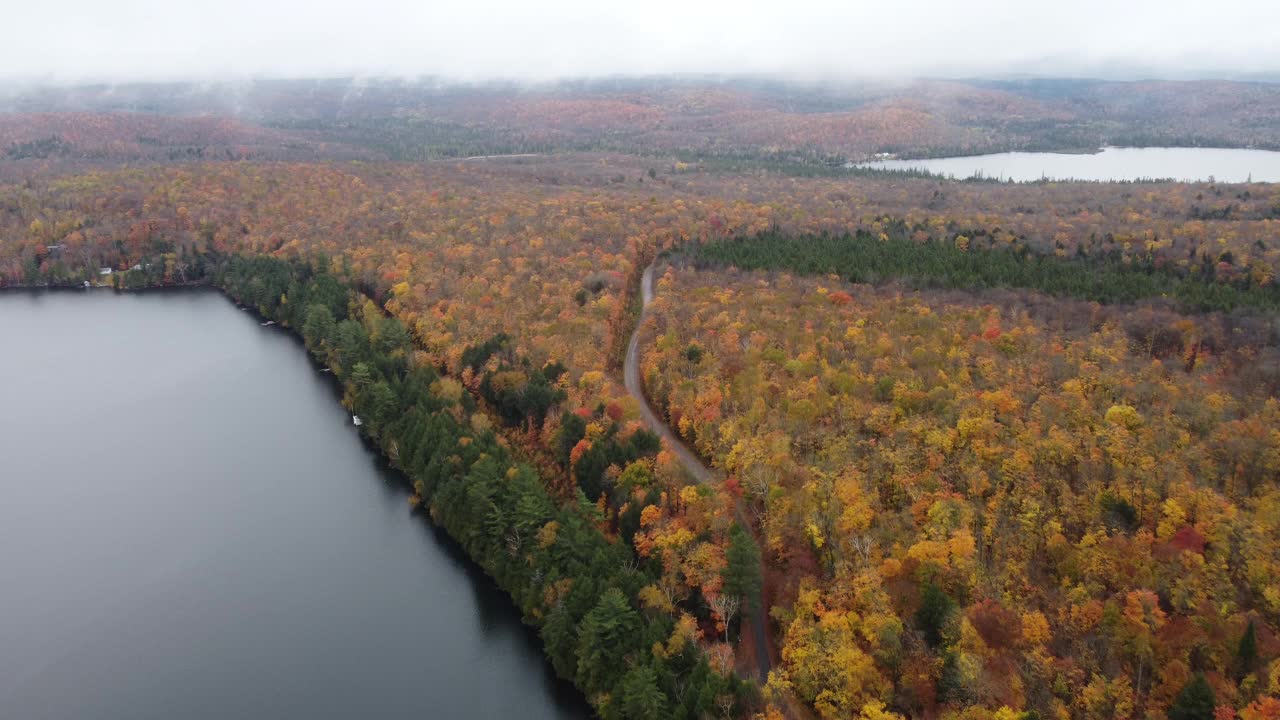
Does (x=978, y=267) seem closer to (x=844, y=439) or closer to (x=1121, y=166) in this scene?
(x=844, y=439)

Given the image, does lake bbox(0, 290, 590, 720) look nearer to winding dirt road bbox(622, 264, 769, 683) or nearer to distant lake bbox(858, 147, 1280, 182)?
winding dirt road bbox(622, 264, 769, 683)

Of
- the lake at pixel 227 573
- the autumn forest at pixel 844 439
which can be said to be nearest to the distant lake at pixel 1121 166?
the autumn forest at pixel 844 439

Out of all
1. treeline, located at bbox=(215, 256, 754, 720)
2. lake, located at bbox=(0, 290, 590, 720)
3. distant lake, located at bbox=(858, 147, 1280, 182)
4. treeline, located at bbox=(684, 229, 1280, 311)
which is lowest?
lake, located at bbox=(0, 290, 590, 720)

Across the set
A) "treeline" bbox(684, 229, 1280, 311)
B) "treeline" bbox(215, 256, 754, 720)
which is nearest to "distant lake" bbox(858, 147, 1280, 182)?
"treeline" bbox(684, 229, 1280, 311)

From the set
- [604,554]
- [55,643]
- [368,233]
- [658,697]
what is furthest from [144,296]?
[658,697]

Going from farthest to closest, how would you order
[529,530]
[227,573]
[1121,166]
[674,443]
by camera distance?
→ 1. [1121,166]
2. [674,443]
3. [227,573]
4. [529,530]

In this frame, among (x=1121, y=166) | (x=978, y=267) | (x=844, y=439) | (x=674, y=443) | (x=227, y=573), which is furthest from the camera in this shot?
(x=1121, y=166)

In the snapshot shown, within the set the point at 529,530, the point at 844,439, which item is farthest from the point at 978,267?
the point at 529,530
